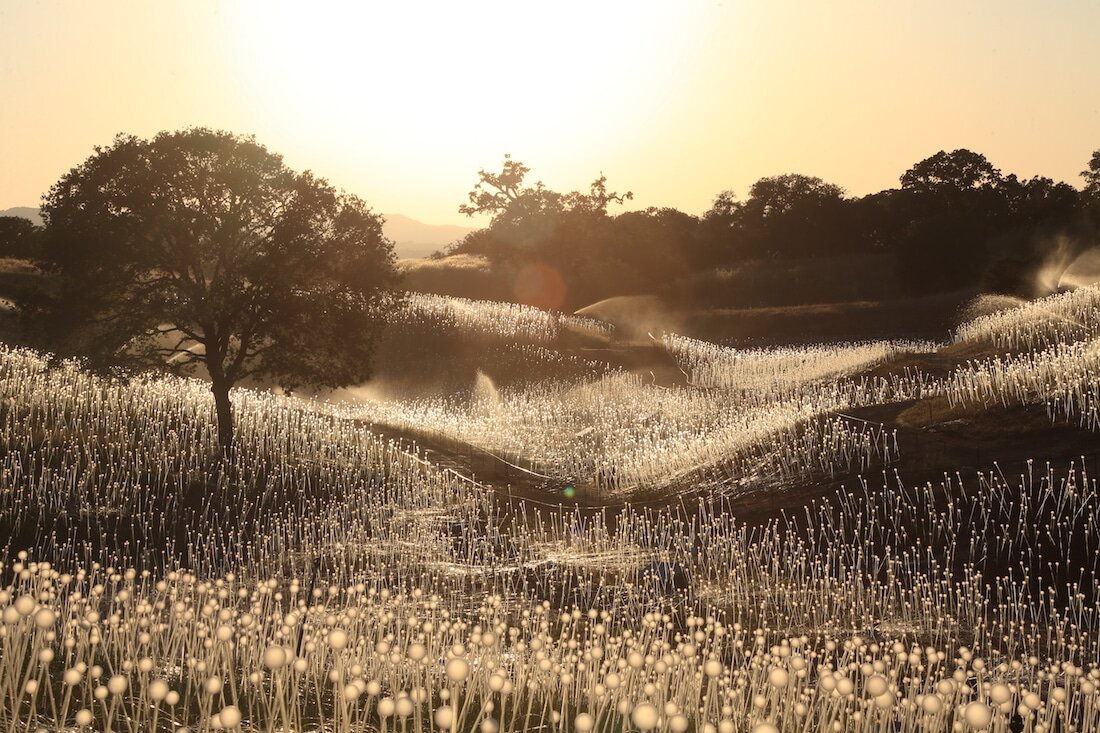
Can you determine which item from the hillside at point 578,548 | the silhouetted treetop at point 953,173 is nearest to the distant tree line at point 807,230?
the silhouetted treetop at point 953,173

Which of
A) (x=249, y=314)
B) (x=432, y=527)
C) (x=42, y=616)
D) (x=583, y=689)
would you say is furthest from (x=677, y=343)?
(x=42, y=616)

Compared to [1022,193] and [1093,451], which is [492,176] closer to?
[1022,193]

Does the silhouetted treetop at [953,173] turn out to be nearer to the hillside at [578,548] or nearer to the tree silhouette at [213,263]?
the hillside at [578,548]

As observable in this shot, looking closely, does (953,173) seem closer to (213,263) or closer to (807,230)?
(807,230)

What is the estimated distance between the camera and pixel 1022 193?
79.4 meters

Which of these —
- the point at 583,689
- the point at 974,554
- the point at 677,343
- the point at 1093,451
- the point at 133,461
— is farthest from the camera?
the point at 677,343

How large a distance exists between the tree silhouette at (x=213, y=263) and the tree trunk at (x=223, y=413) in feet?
0.10

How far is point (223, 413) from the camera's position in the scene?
2378 centimetres

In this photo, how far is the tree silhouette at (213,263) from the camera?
22.0 meters

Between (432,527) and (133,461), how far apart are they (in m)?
7.06

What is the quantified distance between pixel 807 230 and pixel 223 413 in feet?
214

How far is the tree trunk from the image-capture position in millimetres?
23453

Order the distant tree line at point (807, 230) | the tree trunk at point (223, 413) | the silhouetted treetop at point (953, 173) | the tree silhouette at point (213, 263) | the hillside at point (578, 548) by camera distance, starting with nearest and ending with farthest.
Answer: the hillside at point (578, 548), the tree silhouette at point (213, 263), the tree trunk at point (223, 413), the distant tree line at point (807, 230), the silhouetted treetop at point (953, 173)

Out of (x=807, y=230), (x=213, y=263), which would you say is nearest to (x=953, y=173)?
(x=807, y=230)
